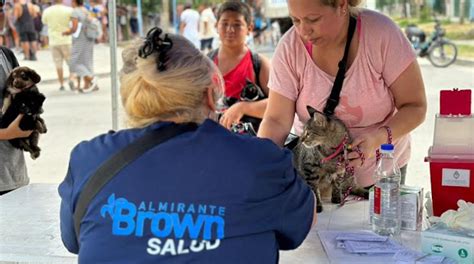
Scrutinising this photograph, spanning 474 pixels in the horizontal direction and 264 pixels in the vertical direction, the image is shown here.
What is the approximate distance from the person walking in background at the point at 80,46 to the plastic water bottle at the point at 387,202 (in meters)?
8.21

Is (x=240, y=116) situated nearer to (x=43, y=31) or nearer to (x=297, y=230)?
(x=297, y=230)

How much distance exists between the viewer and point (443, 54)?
32.2 feet

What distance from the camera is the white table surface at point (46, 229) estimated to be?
151 cm

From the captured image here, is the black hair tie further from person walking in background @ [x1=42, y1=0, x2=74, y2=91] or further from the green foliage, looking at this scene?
the green foliage

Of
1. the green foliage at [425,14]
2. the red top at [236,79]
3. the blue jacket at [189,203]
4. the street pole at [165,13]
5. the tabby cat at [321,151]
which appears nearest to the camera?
the blue jacket at [189,203]

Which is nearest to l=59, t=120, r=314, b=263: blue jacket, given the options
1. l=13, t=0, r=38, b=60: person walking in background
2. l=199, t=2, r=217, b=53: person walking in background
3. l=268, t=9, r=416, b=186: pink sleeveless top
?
l=268, t=9, r=416, b=186: pink sleeveless top

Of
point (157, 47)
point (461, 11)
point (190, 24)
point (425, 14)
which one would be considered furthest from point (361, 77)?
point (461, 11)

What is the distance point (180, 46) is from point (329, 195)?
2.91 feet

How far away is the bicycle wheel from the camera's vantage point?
9.73 meters

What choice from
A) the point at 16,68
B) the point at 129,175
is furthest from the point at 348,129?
the point at 16,68

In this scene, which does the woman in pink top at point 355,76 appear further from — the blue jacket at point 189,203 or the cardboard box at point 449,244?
the blue jacket at point 189,203

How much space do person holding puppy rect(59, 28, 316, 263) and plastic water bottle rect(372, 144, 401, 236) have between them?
0.48 metres

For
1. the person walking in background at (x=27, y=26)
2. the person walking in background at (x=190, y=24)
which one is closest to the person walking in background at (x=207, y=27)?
the person walking in background at (x=190, y=24)

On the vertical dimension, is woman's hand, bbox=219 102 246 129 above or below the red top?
below
